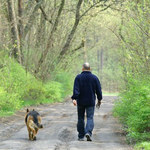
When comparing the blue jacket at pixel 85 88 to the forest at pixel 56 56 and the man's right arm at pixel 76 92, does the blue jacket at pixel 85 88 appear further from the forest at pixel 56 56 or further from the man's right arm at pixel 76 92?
the forest at pixel 56 56

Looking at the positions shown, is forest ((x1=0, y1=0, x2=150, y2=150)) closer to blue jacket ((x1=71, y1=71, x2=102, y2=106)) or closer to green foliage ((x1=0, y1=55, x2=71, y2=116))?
green foliage ((x1=0, y1=55, x2=71, y2=116))

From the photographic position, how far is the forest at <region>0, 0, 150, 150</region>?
13172 millimetres

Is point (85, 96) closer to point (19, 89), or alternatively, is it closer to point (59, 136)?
point (59, 136)

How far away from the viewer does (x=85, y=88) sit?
11.2 metres

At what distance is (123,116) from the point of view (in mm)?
14500

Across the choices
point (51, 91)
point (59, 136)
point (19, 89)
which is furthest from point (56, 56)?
point (59, 136)

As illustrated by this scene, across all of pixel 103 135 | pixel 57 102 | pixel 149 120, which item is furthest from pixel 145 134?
pixel 57 102

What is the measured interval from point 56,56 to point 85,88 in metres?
17.8

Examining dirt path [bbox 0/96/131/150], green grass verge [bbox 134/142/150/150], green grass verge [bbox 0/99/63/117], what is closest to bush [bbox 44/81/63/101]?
green grass verge [bbox 0/99/63/117]

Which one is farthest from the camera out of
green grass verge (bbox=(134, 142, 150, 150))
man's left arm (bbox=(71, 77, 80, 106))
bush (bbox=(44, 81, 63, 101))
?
bush (bbox=(44, 81, 63, 101))

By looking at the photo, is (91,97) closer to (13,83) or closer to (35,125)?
(35,125)

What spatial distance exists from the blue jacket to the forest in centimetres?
131

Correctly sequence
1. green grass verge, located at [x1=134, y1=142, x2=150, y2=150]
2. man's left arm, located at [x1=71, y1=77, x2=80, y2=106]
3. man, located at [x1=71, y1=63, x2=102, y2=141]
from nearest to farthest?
green grass verge, located at [x1=134, y1=142, x2=150, y2=150] → man's left arm, located at [x1=71, y1=77, x2=80, y2=106] → man, located at [x1=71, y1=63, x2=102, y2=141]

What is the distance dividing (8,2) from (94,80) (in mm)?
14776
